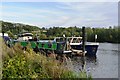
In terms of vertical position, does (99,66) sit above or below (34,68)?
below

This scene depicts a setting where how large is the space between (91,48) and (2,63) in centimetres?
2909

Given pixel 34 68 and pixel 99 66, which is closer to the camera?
pixel 34 68

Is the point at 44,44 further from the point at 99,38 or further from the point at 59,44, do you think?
the point at 99,38

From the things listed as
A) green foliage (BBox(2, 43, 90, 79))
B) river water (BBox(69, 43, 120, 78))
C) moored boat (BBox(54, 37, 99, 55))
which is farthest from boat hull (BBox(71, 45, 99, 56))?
green foliage (BBox(2, 43, 90, 79))

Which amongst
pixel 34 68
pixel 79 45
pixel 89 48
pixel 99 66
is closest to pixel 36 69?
pixel 34 68

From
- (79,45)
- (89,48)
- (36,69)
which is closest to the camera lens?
(36,69)

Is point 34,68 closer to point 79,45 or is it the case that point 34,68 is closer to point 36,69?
point 36,69

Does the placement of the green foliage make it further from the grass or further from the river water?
the river water

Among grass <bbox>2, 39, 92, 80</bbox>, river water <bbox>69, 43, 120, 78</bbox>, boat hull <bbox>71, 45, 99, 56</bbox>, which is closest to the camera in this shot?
grass <bbox>2, 39, 92, 80</bbox>

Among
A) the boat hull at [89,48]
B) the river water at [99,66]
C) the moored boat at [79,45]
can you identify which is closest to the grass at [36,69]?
the river water at [99,66]

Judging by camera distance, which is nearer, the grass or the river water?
the grass

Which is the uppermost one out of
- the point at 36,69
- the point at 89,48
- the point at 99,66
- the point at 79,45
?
the point at 36,69

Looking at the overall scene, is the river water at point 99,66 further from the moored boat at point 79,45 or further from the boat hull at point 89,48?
the moored boat at point 79,45

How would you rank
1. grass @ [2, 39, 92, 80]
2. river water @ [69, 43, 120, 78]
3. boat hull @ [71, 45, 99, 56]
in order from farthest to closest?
boat hull @ [71, 45, 99, 56], river water @ [69, 43, 120, 78], grass @ [2, 39, 92, 80]
